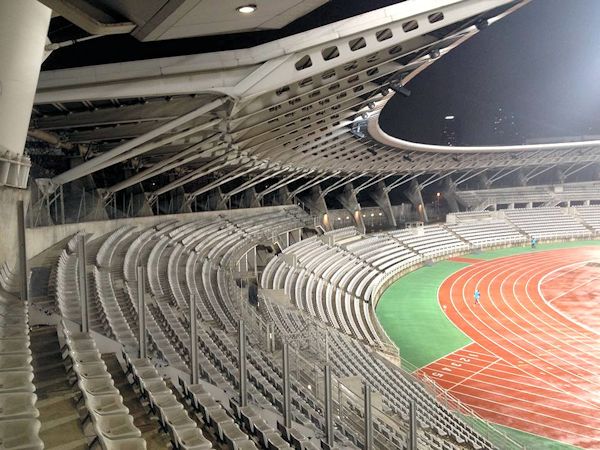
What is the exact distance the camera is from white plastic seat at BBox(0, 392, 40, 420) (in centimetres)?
318

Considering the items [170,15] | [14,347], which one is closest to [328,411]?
[14,347]

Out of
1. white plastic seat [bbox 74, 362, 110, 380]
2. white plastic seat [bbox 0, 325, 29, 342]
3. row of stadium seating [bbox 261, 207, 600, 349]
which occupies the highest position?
white plastic seat [bbox 0, 325, 29, 342]

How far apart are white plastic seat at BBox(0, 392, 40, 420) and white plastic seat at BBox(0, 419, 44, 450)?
0.24ft

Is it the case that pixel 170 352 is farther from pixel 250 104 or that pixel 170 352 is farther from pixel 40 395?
pixel 250 104

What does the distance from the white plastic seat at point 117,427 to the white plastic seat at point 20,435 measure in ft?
1.40

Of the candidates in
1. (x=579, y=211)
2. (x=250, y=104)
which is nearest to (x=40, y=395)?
(x=250, y=104)

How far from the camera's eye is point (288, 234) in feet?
99.8

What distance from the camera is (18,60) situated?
4.61 meters

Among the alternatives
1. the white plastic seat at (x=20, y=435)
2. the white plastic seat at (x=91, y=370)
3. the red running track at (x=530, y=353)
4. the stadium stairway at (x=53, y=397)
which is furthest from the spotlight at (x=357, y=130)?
the white plastic seat at (x=20, y=435)

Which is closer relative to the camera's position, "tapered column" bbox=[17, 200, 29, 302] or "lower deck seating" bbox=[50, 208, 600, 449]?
"tapered column" bbox=[17, 200, 29, 302]

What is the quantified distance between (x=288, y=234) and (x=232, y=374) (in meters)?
22.7

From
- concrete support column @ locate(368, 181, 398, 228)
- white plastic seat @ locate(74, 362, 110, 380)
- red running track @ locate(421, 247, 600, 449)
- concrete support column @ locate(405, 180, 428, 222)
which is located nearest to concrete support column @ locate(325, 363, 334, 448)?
white plastic seat @ locate(74, 362, 110, 380)

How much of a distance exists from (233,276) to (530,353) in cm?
1013

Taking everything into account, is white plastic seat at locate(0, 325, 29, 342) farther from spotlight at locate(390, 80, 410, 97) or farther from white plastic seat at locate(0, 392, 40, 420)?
spotlight at locate(390, 80, 410, 97)
